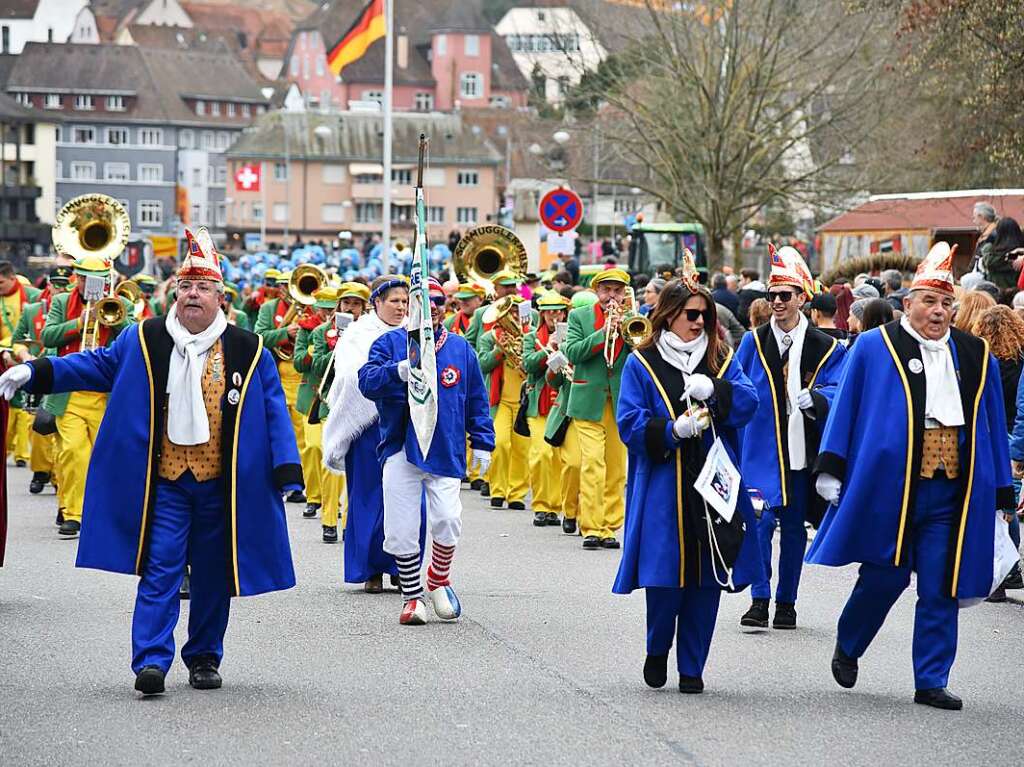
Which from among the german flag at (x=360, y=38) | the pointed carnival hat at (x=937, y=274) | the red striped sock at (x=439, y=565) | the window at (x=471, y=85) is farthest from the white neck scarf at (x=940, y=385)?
the window at (x=471, y=85)

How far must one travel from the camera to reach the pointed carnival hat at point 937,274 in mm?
8133

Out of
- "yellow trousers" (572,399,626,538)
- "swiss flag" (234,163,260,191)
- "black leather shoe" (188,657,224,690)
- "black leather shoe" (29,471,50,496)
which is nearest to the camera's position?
"black leather shoe" (188,657,224,690)

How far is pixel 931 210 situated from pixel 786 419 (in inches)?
689

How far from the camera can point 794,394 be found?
9.94 m

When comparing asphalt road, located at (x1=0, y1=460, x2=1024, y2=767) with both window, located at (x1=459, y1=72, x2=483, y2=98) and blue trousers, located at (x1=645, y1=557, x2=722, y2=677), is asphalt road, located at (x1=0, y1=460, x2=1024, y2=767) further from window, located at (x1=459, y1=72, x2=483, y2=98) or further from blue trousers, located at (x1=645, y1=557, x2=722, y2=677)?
window, located at (x1=459, y1=72, x2=483, y2=98)

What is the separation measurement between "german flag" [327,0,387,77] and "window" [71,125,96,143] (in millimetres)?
80451

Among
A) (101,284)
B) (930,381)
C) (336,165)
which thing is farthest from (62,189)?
(930,381)

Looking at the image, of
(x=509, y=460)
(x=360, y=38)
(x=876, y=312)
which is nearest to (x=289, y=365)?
(x=509, y=460)

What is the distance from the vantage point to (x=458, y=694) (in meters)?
8.03

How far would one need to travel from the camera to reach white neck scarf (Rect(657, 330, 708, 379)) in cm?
817

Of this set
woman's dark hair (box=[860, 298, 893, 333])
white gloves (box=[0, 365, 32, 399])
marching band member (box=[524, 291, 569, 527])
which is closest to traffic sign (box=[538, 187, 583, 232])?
marching band member (box=[524, 291, 569, 527])

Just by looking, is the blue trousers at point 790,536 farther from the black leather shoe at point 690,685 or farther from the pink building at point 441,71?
the pink building at point 441,71

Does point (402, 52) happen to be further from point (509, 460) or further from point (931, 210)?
point (509, 460)

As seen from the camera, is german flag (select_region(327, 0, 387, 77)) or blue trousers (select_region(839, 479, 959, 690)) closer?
blue trousers (select_region(839, 479, 959, 690))
